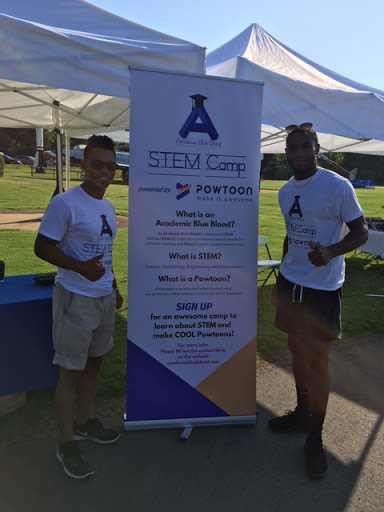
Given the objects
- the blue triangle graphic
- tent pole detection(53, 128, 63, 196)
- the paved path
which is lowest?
the paved path

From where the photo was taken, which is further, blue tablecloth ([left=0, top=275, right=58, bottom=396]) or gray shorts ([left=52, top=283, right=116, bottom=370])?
blue tablecloth ([left=0, top=275, right=58, bottom=396])

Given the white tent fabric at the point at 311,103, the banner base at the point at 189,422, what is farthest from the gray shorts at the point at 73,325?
the white tent fabric at the point at 311,103

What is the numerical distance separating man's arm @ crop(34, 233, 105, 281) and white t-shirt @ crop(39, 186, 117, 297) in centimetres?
5

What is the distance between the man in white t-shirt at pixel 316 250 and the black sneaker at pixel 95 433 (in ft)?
4.44

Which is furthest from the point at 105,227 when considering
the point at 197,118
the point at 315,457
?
the point at 315,457

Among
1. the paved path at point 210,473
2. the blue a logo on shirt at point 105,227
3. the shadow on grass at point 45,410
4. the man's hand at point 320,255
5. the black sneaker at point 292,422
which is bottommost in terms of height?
the paved path at point 210,473

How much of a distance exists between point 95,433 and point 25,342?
0.83 m

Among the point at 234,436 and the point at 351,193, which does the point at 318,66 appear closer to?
→ the point at 351,193

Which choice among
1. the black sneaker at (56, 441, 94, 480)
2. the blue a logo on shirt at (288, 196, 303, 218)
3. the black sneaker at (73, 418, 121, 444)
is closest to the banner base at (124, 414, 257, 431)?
the black sneaker at (73, 418, 121, 444)

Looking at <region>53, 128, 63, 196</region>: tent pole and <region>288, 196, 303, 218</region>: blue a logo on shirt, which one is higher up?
<region>53, 128, 63, 196</region>: tent pole

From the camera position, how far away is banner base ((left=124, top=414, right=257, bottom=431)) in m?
3.06

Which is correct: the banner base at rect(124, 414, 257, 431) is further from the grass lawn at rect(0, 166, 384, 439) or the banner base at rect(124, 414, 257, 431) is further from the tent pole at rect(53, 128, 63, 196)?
the tent pole at rect(53, 128, 63, 196)

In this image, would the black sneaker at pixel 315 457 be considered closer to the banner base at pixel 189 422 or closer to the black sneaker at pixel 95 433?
the banner base at pixel 189 422

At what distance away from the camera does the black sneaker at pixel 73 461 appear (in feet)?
8.36
